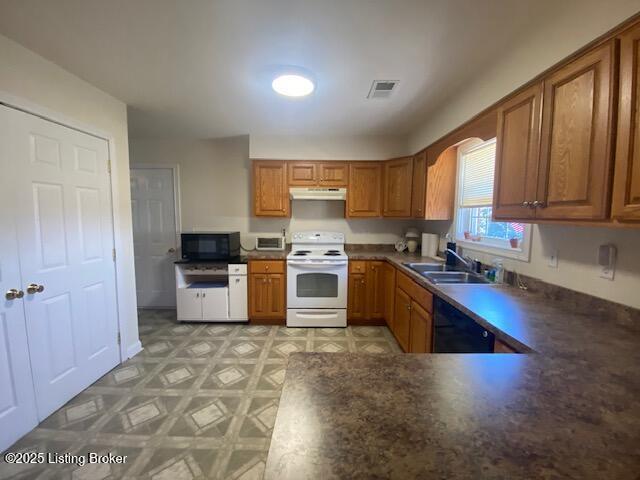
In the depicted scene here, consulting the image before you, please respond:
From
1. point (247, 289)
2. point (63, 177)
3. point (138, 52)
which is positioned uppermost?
point (138, 52)

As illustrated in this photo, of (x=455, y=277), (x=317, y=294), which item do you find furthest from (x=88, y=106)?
(x=455, y=277)

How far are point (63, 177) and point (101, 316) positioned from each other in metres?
1.16

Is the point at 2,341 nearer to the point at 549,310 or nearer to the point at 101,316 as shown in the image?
the point at 101,316

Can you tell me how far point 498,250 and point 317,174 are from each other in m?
2.21

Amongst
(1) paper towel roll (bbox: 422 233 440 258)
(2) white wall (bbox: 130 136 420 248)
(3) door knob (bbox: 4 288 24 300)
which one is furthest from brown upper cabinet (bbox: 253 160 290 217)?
(3) door knob (bbox: 4 288 24 300)

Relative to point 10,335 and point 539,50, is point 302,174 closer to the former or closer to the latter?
point 539,50

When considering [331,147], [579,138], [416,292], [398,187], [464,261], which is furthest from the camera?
[331,147]

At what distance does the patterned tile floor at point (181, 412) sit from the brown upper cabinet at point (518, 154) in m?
1.88

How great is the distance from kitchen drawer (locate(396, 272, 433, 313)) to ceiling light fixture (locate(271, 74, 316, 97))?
5.98 ft

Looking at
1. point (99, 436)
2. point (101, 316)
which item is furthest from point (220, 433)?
point (101, 316)

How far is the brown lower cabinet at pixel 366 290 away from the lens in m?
3.32

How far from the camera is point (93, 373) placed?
2.17 metres

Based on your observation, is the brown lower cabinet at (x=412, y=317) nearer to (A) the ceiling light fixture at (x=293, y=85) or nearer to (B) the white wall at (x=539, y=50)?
(B) the white wall at (x=539, y=50)

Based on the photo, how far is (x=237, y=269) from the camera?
3.29 metres
